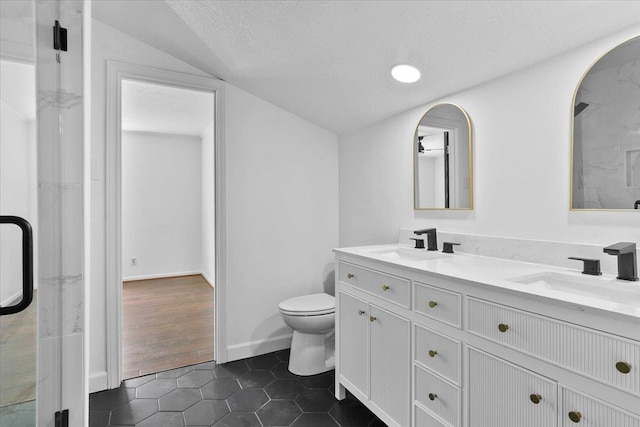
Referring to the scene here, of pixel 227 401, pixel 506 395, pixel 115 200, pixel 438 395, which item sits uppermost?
pixel 115 200

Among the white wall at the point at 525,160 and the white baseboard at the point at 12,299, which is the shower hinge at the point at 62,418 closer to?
the white baseboard at the point at 12,299

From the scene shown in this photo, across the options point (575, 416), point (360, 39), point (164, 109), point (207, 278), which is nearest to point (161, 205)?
point (207, 278)

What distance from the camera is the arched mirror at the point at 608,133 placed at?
4.10 feet

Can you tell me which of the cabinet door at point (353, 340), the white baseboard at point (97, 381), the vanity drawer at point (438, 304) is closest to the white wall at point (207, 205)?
the white baseboard at point (97, 381)

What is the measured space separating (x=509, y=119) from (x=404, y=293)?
991 millimetres

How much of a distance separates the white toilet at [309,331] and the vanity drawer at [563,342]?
1213mm

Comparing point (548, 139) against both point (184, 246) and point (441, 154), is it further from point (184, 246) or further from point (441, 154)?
point (184, 246)

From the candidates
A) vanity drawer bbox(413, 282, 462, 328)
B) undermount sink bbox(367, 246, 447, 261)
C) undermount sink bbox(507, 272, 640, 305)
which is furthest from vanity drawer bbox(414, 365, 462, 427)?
undermount sink bbox(367, 246, 447, 261)

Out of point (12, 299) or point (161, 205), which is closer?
point (12, 299)

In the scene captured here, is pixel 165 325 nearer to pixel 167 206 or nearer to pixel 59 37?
pixel 167 206

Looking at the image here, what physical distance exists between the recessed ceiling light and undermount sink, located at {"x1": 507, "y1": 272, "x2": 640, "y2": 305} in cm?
119

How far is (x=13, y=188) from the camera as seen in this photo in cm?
82

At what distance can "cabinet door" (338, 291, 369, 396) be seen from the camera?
5.98 feet

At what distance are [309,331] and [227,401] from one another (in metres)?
0.64
